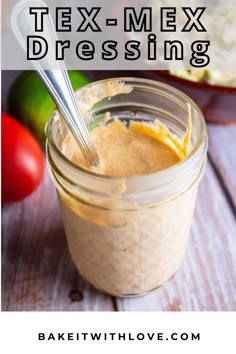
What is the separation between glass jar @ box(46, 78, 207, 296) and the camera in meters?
0.68

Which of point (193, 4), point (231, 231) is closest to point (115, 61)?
point (193, 4)

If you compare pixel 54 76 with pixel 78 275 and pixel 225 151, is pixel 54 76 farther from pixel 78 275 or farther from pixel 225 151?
pixel 225 151

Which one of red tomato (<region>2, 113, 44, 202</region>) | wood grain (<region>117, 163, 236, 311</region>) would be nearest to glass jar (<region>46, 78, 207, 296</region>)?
wood grain (<region>117, 163, 236, 311</region>)

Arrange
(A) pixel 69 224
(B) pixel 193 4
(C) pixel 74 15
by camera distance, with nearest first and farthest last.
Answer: (A) pixel 69 224, (C) pixel 74 15, (B) pixel 193 4

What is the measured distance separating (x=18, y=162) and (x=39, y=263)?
17 cm

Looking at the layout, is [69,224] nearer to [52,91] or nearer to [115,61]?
[52,91]

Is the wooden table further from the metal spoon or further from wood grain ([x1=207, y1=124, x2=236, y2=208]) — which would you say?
the metal spoon

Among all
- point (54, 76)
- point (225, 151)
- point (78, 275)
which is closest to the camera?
point (54, 76)

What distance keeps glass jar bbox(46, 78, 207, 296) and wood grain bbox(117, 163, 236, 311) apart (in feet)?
0.10

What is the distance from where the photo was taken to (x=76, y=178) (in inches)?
27.0

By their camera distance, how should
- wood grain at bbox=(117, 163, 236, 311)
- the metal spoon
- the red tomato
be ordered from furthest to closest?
the red tomato
wood grain at bbox=(117, 163, 236, 311)
the metal spoon

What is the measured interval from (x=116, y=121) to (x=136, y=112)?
3 centimetres

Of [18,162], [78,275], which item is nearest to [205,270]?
[78,275]

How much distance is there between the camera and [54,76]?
676 millimetres
